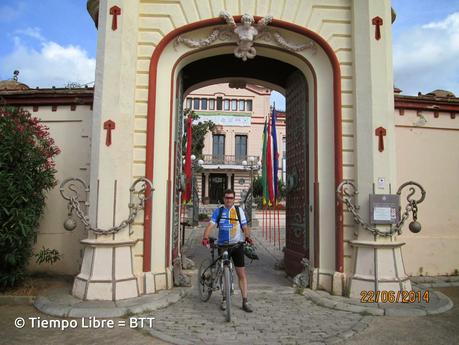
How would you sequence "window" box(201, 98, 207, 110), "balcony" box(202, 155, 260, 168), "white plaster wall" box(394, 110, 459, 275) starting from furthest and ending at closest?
1. "window" box(201, 98, 207, 110)
2. "balcony" box(202, 155, 260, 168)
3. "white plaster wall" box(394, 110, 459, 275)

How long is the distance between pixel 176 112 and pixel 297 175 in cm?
277

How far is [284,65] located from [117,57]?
3.62 meters

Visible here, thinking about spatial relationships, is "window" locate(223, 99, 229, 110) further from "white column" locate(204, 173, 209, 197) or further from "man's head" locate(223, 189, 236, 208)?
"man's head" locate(223, 189, 236, 208)

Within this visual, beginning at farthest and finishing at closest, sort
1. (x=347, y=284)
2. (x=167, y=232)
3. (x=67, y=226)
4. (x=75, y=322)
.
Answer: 1. (x=167, y=232)
2. (x=347, y=284)
3. (x=67, y=226)
4. (x=75, y=322)

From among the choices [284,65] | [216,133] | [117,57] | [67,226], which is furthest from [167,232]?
[216,133]

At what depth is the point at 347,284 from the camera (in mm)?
6184

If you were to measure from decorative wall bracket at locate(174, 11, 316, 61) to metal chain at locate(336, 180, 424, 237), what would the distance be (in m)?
2.68

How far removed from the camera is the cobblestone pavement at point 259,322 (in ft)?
14.9

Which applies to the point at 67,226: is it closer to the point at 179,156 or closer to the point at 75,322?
the point at 75,322

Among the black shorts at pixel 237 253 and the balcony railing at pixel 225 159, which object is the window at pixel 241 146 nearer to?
the balcony railing at pixel 225 159

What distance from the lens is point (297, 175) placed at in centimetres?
770

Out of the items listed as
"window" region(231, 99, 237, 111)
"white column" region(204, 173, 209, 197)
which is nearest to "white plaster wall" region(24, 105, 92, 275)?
"white column" region(204, 173, 209, 197)

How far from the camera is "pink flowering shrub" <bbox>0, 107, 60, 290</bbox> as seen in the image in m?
5.98

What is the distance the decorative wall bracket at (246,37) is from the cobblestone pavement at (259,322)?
436cm
